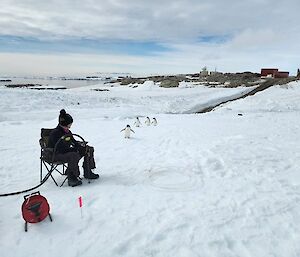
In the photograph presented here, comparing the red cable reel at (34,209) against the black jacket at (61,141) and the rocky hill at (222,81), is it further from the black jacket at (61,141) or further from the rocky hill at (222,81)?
the rocky hill at (222,81)

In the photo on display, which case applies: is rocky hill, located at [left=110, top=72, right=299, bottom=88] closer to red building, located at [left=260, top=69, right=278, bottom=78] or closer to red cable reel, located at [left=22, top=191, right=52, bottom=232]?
red building, located at [left=260, top=69, right=278, bottom=78]

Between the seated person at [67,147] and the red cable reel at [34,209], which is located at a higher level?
the seated person at [67,147]

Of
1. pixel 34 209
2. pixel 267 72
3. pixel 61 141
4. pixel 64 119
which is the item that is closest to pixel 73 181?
pixel 61 141

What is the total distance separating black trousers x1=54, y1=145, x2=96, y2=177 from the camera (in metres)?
6.71

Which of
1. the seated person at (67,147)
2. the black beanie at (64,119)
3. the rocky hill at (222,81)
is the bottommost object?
the rocky hill at (222,81)

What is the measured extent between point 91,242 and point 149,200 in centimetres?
183

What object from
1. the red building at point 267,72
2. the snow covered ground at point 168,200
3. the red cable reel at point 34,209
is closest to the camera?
the snow covered ground at point 168,200

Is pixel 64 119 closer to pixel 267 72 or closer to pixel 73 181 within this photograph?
pixel 73 181

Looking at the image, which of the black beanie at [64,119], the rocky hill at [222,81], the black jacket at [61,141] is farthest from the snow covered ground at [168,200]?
the rocky hill at [222,81]

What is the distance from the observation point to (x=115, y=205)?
6.07m

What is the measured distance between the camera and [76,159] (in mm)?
6785

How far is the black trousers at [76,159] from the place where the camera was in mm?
6708

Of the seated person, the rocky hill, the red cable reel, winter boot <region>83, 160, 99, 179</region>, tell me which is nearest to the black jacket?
the seated person

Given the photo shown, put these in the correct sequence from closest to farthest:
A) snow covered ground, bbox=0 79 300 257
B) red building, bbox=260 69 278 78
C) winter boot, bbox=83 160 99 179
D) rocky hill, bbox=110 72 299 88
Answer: snow covered ground, bbox=0 79 300 257
winter boot, bbox=83 160 99 179
rocky hill, bbox=110 72 299 88
red building, bbox=260 69 278 78
